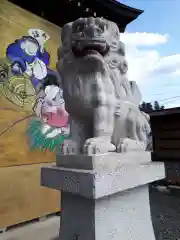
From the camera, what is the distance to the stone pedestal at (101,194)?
106 cm

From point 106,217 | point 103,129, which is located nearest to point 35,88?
point 103,129

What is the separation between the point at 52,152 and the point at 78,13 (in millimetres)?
2319

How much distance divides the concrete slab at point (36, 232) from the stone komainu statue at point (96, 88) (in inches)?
59.3

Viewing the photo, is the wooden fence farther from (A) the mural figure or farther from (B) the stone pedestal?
(B) the stone pedestal

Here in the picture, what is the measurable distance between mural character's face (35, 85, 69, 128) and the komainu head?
70.3 inches

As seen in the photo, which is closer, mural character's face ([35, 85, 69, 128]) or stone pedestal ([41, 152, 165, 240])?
stone pedestal ([41, 152, 165, 240])

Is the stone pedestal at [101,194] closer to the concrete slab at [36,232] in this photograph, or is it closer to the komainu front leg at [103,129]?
the komainu front leg at [103,129]

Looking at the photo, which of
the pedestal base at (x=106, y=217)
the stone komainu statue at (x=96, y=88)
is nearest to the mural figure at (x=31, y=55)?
the stone komainu statue at (x=96, y=88)

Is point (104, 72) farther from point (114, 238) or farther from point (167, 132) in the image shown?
point (167, 132)

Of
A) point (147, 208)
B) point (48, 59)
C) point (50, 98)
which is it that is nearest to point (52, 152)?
point (50, 98)

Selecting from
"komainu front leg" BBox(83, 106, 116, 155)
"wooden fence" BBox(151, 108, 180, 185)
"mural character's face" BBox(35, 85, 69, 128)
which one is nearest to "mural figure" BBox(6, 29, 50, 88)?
"mural character's face" BBox(35, 85, 69, 128)

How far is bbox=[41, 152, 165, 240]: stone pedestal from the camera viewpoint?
1.06 meters

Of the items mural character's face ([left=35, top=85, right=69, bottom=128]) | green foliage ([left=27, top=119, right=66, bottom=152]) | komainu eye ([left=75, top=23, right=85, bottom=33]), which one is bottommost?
green foliage ([left=27, top=119, right=66, bottom=152])

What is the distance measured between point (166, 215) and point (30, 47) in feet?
10.7
